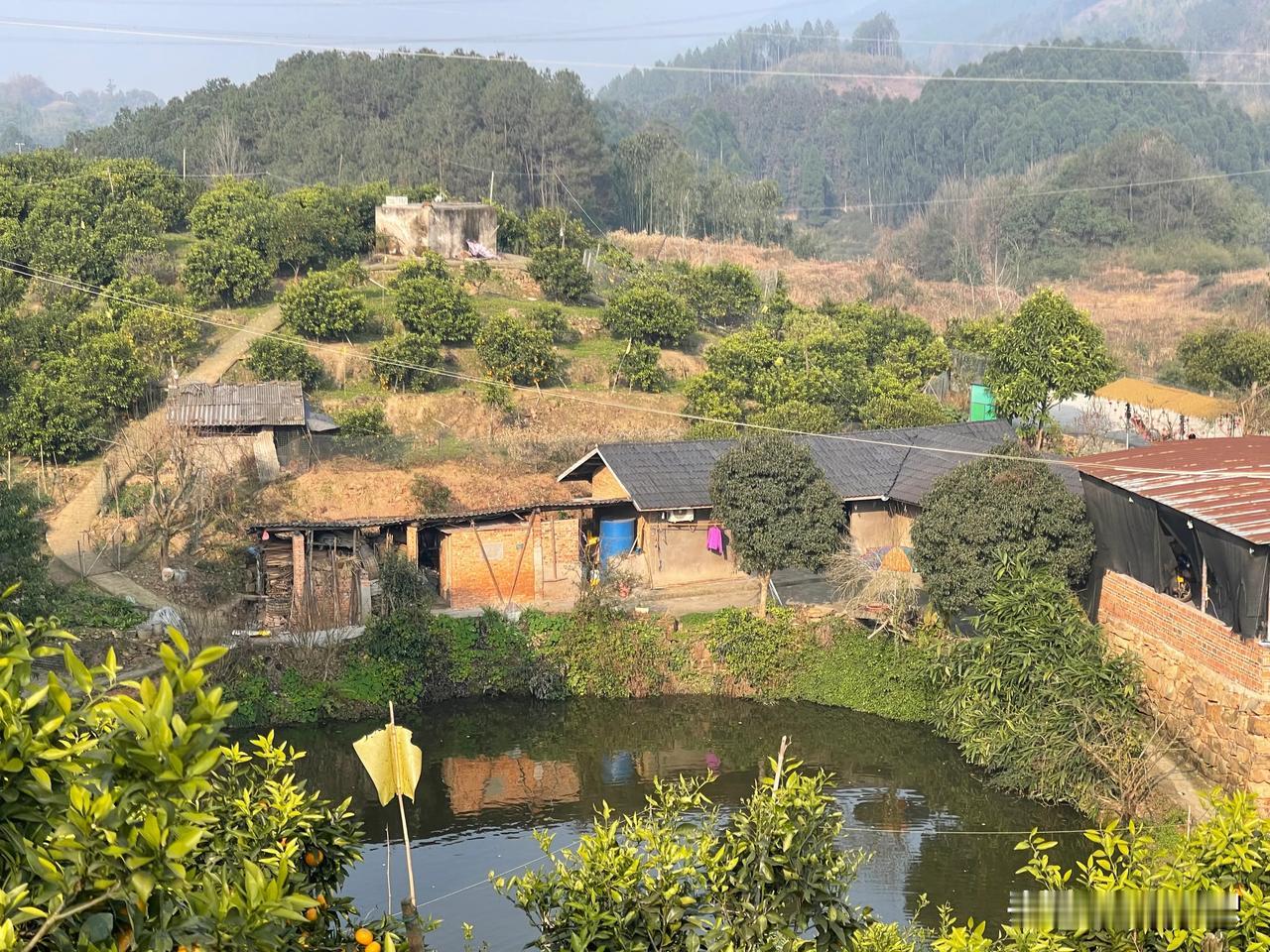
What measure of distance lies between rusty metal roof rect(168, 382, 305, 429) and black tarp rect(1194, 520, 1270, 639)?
1742 cm

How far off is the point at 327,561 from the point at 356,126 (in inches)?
2268

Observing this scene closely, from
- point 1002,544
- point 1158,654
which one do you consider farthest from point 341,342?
point 1158,654

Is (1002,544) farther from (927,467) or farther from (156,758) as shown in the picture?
(156,758)

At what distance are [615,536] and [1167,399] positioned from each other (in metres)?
16.3

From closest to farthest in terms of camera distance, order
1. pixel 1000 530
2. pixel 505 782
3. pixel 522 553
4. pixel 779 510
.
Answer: pixel 505 782 < pixel 1000 530 < pixel 779 510 < pixel 522 553

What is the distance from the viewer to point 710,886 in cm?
810

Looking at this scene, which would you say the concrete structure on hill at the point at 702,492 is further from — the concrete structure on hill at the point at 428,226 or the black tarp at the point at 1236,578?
the concrete structure on hill at the point at 428,226

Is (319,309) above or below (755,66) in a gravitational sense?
below

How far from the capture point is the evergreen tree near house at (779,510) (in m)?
21.8

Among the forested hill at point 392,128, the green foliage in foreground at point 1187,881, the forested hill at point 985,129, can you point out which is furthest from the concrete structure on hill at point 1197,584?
the forested hill at point 985,129

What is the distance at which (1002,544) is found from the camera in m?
19.1

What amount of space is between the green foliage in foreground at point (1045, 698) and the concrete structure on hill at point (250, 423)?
1408 cm

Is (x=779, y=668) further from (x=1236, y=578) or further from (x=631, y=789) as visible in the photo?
(x=1236, y=578)

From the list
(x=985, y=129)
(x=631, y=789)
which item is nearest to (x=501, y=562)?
(x=631, y=789)
